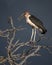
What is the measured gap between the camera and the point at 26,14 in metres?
5.01

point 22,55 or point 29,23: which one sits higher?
point 29,23

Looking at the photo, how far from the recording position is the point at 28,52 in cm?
399

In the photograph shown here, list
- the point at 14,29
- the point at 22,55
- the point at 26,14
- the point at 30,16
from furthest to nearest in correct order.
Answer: the point at 30,16 < the point at 26,14 < the point at 22,55 < the point at 14,29

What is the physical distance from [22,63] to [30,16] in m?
1.90

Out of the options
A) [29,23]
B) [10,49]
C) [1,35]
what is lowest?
[10,49]

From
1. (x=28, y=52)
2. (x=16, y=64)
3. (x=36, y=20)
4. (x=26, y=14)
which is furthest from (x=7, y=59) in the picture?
(x=36, y=20)

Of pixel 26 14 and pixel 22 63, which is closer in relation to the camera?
pixel 22 63

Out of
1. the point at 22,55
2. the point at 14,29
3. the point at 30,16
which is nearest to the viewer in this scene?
the point at 14,29

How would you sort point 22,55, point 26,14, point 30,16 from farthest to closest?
point 30,16 → point 26,14 → point 22,55

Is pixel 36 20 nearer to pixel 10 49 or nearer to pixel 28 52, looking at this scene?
Result: pixel 28 52

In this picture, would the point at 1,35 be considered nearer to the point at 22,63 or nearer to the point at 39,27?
the point at 22,63

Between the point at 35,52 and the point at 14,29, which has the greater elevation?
the point at 14,29

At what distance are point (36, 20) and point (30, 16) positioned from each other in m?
0.22

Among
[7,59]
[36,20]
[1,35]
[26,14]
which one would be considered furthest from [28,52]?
[36,20]
